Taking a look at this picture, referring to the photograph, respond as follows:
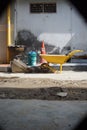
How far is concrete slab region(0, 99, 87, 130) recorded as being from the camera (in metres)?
3.18

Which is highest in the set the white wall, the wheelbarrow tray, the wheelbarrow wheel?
the white wall

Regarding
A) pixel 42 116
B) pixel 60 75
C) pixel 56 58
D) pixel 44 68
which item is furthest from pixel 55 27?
pixel 42 116

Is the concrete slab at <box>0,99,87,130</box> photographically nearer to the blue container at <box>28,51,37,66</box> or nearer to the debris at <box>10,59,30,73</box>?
the debris at <box>10,59,30,73</box>

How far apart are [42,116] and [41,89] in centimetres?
295

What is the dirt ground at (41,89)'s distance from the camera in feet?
18.6

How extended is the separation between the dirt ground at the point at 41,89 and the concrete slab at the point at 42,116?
3.01 ft

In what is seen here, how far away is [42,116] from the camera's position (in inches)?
145

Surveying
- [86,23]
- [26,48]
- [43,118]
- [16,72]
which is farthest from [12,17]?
[86,23]

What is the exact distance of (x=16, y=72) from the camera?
9969mm

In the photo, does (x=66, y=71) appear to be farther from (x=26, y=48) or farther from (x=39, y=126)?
(x=39, y=126)

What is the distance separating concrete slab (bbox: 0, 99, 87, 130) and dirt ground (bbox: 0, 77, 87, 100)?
3.01 ft

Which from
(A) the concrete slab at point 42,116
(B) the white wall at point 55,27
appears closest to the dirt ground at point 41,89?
(A) the concrete slab at point 42,116

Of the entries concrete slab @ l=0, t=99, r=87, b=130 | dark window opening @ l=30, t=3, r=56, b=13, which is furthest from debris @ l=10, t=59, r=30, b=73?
concrete slab @ l=0, t=99, r=87, b=130

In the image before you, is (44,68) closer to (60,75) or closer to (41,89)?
(60,75)
